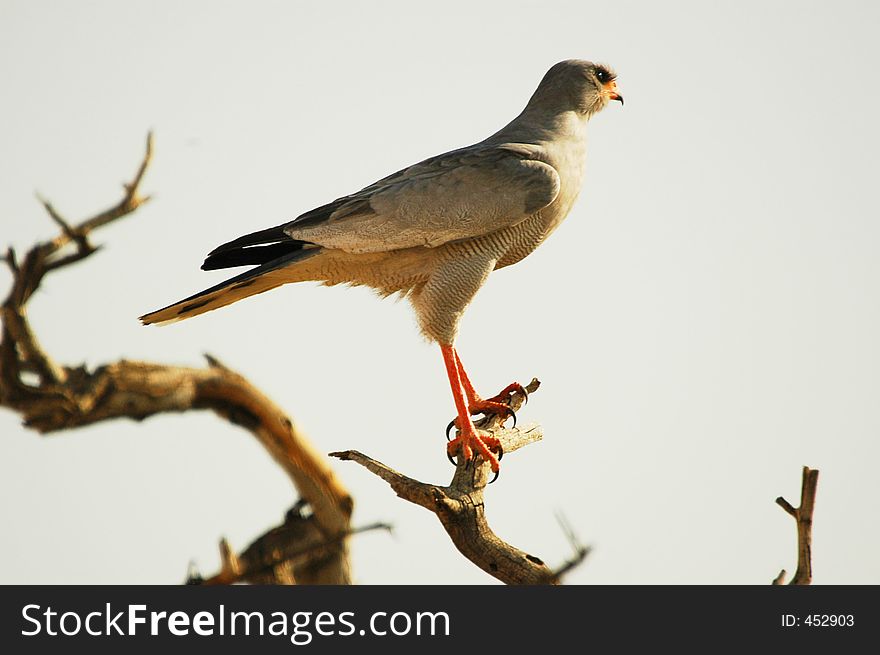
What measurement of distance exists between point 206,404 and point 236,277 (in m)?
0.96

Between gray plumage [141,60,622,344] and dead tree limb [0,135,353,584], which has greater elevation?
gray plumage [141,60,622,344]

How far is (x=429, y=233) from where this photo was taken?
24.0 feet

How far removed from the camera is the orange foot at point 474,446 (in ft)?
22.3

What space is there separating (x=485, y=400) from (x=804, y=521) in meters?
3.09

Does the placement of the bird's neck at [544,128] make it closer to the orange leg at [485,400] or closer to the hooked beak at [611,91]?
the hooked beak at [611,91]

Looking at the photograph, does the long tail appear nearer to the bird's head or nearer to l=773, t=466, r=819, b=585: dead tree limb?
the bird's head

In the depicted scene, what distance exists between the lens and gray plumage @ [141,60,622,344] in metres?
7.30

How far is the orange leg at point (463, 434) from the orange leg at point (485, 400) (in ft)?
0.66

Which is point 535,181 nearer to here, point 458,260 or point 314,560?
point 458,260

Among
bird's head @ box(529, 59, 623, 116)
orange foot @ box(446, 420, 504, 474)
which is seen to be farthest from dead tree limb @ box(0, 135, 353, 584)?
bird's head @ box(529, 59, 623, 116)

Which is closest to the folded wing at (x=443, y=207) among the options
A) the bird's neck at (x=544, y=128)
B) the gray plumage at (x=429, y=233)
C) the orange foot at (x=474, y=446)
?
the gray plumage at (x=429, y=233)

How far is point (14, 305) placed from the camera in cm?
531

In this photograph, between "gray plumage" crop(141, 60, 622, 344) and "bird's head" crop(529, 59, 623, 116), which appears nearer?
"gray plumage" crop(141, 60, 622, 344)

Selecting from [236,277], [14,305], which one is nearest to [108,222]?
[14,305]
